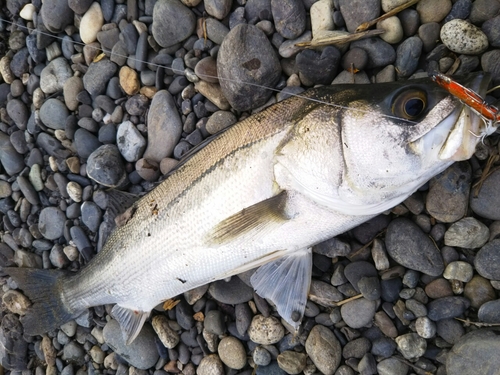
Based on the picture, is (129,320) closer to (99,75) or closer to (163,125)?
(163,125)

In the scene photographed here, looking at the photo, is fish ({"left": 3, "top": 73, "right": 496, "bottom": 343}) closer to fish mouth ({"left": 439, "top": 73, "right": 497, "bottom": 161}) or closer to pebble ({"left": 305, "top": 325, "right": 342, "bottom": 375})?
fish mouth ({"left": 439, "top": 73, "right": 497, "bottom": 161})

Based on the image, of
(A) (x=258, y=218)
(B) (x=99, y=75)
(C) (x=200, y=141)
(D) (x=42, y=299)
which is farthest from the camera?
(B) (x=99, y=75)

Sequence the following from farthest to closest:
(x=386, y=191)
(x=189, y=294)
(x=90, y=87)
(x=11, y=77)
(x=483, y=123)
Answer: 1. (x=11, y=77)
2. (x=90, y=87)
3. (x=189, y=294)
4. (x=386, y=191)
5. (x=483, y=123)

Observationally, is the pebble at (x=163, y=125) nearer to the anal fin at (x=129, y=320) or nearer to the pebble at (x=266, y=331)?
the anal fin at (x=129, y=320)

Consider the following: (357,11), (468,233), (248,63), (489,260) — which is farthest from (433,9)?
(489,260)

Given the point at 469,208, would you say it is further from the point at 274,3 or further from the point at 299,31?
the point at 274,3

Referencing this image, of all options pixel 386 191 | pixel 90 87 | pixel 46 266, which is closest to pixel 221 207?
pixel 386 191

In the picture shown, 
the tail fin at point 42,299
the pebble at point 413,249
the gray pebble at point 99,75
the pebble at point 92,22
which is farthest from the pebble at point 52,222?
the pebble at point 413,249
